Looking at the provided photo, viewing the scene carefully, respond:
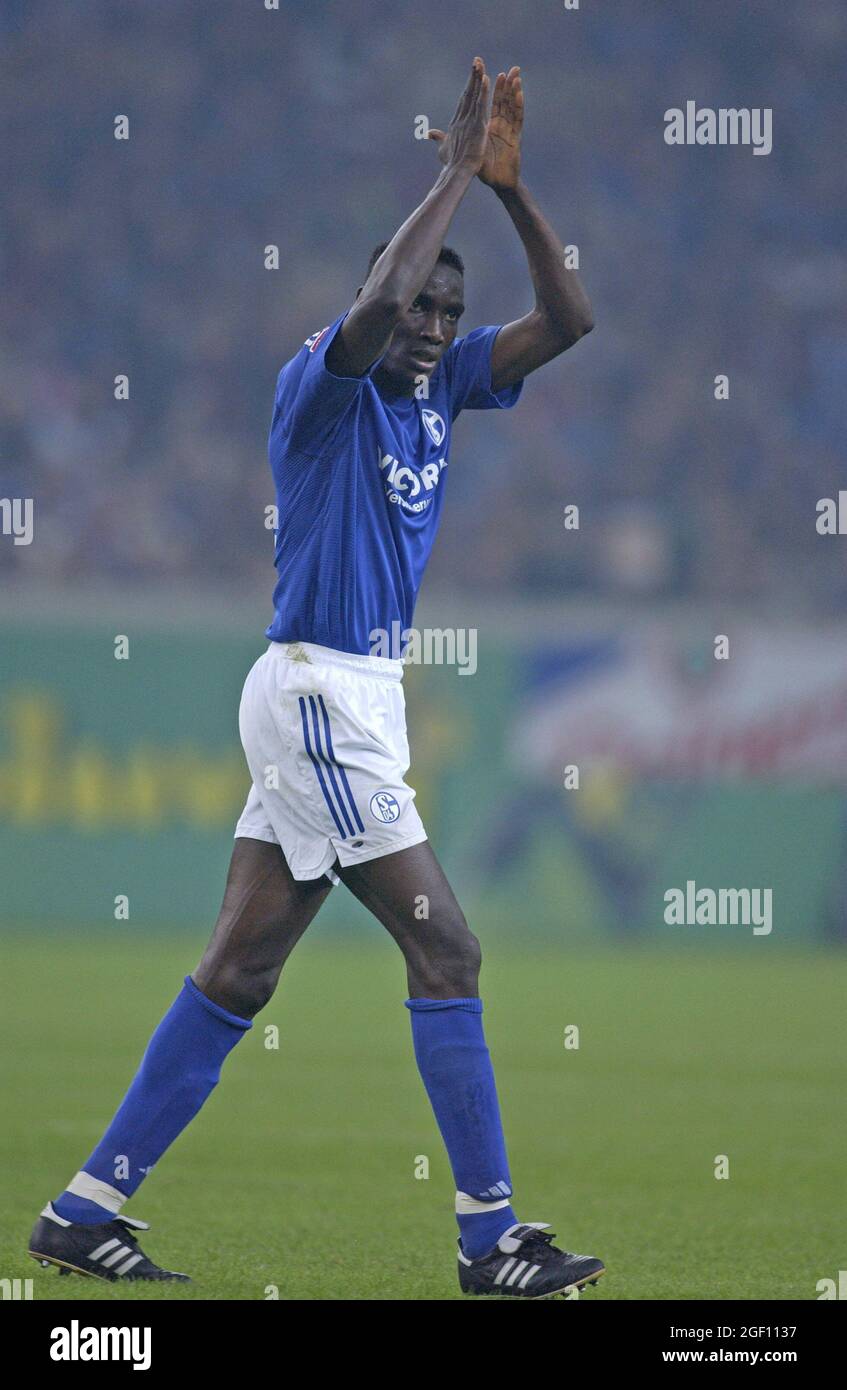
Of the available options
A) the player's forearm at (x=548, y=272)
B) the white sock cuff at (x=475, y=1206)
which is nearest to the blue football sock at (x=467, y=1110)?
the white sock cuff at (x=475, y=1206)

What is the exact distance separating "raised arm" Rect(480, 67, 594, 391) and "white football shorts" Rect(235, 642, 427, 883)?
84 cm

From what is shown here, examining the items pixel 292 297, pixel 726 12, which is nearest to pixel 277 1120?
pixel 292 297

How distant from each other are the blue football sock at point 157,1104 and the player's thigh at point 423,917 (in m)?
0.42

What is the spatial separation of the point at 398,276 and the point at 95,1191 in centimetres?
201

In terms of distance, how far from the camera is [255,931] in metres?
4.15

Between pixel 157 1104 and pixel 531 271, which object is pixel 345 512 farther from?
pixel 157 1104

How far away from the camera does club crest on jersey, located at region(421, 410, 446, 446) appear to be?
14.3ft

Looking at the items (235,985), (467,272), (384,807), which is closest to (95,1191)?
(235,985)

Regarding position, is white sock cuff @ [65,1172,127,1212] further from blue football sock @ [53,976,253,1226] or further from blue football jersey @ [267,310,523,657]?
blue football jersey @ [267,310,523,657]

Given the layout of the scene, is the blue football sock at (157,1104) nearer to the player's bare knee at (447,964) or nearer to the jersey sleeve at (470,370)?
the player's bare knee at (447,964)

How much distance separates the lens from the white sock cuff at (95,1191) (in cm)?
408

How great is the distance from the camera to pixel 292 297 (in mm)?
17953

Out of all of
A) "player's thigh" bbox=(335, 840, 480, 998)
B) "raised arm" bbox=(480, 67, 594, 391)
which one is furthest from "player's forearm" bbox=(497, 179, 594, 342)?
"player's thigh" bbox=(335, 840, 480, 998)

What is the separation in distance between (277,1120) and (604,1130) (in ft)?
3.69
